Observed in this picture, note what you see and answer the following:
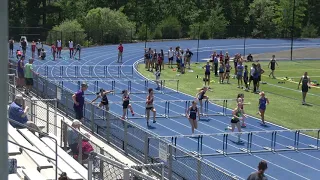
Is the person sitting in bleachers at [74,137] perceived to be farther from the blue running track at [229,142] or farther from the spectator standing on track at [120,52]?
the spectator standing on track at [120,52]

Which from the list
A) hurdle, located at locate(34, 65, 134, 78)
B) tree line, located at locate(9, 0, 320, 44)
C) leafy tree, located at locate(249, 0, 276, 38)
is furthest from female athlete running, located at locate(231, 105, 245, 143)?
leafy tree, located at locate(249, 0, 276, 38)

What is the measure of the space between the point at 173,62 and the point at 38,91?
2346cm

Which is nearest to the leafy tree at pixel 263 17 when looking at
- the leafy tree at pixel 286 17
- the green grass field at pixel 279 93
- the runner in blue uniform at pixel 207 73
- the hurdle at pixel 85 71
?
the leafy tree at pixel 286 17

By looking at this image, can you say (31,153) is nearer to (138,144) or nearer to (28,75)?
(138,144)

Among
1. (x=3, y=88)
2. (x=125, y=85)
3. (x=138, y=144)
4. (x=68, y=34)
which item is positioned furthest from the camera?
(x=68, y=34)

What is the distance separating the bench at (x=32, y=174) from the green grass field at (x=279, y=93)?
15.9 meters

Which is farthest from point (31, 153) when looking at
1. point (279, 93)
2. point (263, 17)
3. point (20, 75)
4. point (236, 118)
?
point (263, 17)

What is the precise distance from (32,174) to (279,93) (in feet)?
82.6

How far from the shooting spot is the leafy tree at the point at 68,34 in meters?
56.1

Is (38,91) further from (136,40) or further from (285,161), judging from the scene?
(136,40)

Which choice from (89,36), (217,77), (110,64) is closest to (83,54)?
(110,64)

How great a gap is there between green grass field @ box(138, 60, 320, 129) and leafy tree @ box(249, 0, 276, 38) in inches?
903

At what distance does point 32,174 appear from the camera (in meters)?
9.29

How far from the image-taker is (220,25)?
66625mm
